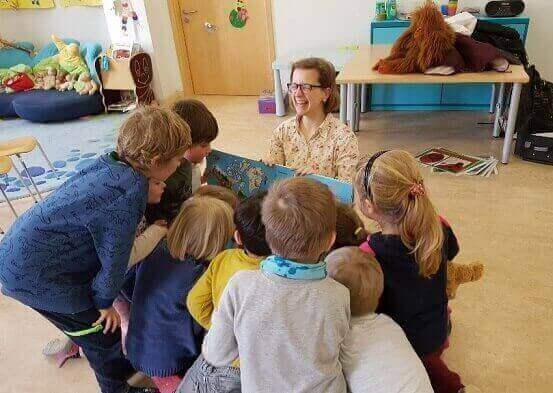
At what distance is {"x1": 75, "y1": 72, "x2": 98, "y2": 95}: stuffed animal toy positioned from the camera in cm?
470

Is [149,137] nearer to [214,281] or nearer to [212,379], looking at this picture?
[214,281]

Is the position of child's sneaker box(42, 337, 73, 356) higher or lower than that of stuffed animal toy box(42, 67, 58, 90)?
lower

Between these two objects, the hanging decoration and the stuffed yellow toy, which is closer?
the hanging decoration

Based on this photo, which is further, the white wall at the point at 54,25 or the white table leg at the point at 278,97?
the white wall at the point at 54,25

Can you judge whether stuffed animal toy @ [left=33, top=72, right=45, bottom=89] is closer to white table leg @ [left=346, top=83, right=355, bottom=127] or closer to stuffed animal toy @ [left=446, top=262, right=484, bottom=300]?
white table leg @ [left=346, top=83, right=355, bottom=127]

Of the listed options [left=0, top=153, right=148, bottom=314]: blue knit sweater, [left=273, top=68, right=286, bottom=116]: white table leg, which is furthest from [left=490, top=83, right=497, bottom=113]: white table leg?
[left=0, top=153, right=148, bottom=314]: blue knit sweater

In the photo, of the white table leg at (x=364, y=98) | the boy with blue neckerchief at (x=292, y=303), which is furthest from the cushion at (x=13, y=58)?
the boy with blue neckerchief at (x=292, y=303)

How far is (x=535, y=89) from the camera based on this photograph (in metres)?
3.10

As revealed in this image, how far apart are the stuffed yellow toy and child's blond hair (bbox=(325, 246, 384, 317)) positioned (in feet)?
15.1

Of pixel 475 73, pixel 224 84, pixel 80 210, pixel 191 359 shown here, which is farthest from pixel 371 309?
pixel 224 84

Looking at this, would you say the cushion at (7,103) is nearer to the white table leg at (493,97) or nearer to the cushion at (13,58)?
the cushion at (13,58)

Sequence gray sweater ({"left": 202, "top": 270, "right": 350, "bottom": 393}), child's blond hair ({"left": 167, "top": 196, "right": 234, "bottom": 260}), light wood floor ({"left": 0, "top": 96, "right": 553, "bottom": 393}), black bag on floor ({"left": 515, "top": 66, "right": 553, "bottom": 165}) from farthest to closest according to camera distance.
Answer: black bag on floor ({"left": 515, "top": 66, "right": 553, "bottom": 165}) < light wood floor ({"left": 0, "top": 96, "right": 553, "bottom": 393}) < child's blond hair ({"left": 167, "top": 196, "right": 234, "bottom": 260}) < gray sweater ({"left": 202, "top": 270, "right": 350, "bottom": 393})

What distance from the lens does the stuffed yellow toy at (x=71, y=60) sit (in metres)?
4.82

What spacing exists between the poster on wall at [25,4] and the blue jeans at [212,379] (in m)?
5.26
